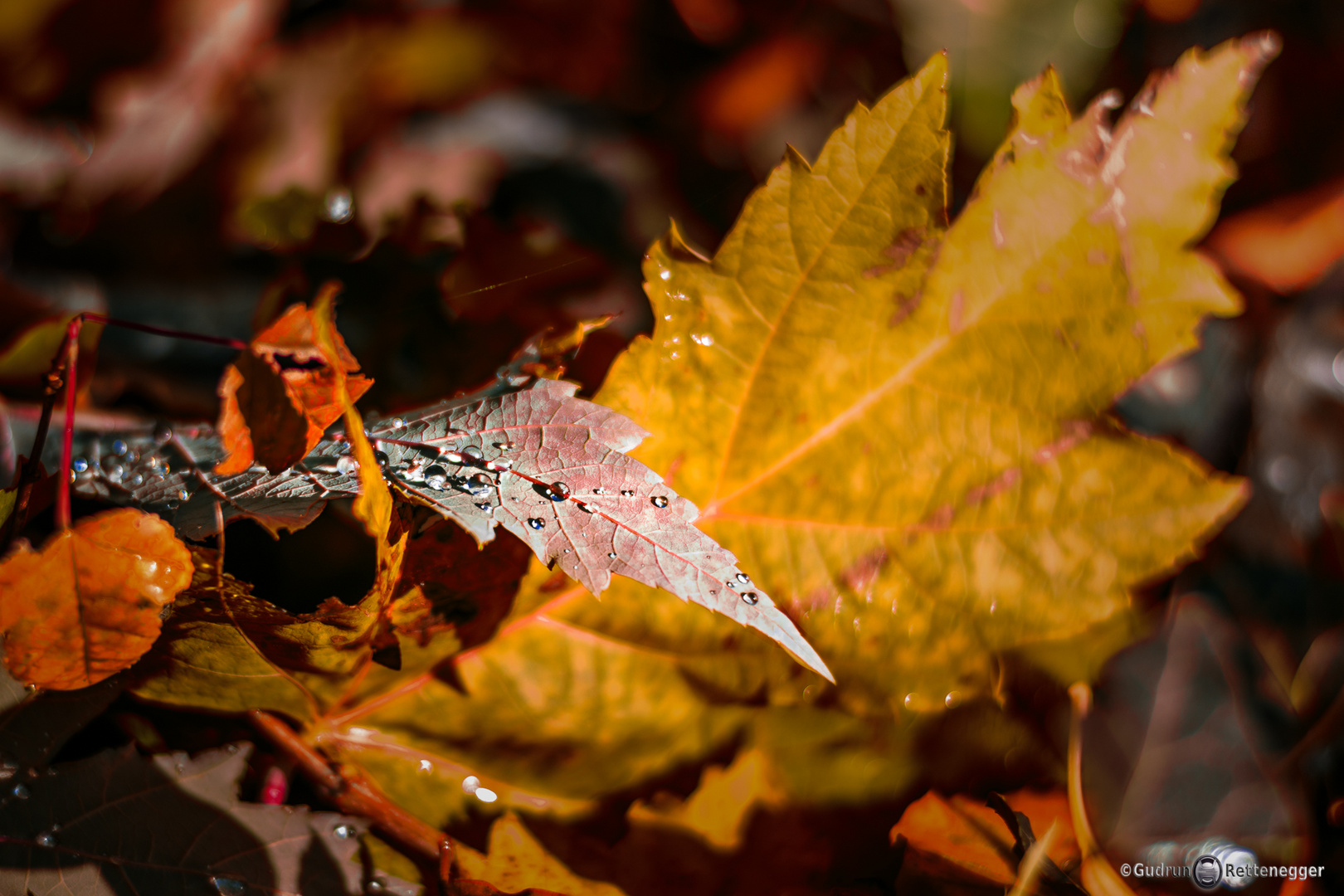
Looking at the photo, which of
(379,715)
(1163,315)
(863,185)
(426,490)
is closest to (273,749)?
(379,715)

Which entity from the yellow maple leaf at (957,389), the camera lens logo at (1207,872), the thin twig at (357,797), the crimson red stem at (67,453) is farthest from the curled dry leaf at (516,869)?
the camera lens logo at (1207,872)

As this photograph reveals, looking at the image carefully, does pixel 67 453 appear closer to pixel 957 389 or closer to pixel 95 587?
pixel 95 587

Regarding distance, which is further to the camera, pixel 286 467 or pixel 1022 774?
pixel 1022 774

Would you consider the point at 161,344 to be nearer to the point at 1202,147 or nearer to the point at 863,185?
the point at 863,185

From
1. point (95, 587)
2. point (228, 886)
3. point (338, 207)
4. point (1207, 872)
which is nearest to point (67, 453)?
point (95, 587)

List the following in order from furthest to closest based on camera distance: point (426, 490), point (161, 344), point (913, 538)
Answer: point (161, 344) → point (913, 538) → point (426, 490)

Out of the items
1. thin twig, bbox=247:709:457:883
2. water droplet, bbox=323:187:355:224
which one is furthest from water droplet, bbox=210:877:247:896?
water droplet, bbox=323:187:355:224

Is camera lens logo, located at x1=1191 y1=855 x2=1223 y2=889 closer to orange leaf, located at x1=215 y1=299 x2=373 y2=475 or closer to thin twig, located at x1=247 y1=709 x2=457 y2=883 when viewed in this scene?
thin twig, located at x1=247 y1=709 x2=457 y2=883
